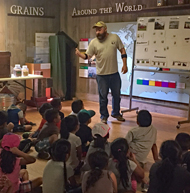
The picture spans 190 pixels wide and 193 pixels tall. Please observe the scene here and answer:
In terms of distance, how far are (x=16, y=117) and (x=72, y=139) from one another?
5.08 ft

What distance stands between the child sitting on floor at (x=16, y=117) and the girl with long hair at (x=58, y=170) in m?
1.91

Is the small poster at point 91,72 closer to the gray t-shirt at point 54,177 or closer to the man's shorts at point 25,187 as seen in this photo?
the man's shorts at point 25,187

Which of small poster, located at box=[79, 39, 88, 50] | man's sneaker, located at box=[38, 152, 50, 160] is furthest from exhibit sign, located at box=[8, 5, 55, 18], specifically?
man's sneaker, located at box=[38, 152, 50, 160]

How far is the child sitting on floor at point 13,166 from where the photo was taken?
2027mm

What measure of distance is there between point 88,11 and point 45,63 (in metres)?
1.31

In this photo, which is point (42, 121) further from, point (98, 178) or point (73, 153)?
point (98, 178)

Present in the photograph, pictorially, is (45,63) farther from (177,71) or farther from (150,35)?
(177,71)

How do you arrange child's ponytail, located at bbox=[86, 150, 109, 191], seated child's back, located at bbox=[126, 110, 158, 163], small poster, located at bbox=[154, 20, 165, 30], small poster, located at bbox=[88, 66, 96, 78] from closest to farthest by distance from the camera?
child's ponytail, located at bbox=[86, 150, 109, 191] → seated child's back, located at bbox=[126, 110, 158, 163] → small poster, located at bbox=[154, 20, 165, 30] → small poster, located at bbox=[88, 66, 96, 78]

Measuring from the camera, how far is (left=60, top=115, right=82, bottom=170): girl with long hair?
2.59 metres

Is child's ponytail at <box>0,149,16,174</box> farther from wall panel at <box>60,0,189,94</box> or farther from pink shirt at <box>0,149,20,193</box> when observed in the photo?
wall panel at <box>60,0,189,94</box>

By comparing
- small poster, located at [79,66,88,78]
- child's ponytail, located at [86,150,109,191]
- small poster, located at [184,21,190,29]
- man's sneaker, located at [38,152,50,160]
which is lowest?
man's sneaker, located at [38,152,50,160]

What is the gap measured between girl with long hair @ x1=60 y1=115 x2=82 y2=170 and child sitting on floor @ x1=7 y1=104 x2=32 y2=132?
1.32 m

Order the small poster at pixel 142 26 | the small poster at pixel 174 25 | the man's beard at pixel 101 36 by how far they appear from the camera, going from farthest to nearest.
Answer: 1. the small poster at pixel 142 26
2. the small poster at pixel 174 25
3. the man's beard at pixel 101 36

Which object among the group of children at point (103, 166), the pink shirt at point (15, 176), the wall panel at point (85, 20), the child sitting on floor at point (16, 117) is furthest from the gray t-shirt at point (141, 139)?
the wall panel at point (85, 20)
